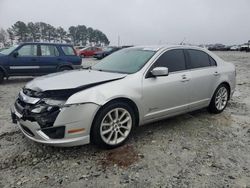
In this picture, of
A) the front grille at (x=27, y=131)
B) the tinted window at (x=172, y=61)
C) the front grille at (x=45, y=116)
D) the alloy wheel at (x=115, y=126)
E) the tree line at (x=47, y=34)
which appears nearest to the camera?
the front grille at (x=45, y=116)

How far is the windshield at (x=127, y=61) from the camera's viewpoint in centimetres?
425

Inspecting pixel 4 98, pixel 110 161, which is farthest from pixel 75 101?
pixel 4 98

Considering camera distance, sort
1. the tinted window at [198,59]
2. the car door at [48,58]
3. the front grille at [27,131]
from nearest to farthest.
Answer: the front grille at [27,131] < the tinted window at [198,59] < the car door at [48,58]

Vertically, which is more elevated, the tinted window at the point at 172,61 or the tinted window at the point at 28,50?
the tinted window at the point at 172,61

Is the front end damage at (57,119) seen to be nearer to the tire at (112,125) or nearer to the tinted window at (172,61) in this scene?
the tire at (112,125)

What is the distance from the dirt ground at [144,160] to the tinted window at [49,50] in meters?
5.87

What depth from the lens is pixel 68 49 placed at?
35.3 ft

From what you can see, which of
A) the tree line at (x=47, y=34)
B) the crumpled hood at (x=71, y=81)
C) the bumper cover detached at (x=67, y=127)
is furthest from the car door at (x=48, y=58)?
the tree line at (x=47, y=34)

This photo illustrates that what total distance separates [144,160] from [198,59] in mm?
2586

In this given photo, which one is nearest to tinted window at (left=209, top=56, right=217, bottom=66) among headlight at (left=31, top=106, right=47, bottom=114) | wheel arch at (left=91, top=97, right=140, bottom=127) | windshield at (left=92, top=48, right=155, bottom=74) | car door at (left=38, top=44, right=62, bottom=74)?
windshield at (left=92, top=48, right=155, bottom=74)

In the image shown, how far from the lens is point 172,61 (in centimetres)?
461

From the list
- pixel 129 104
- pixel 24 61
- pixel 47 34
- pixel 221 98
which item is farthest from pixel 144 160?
pixel 47 34

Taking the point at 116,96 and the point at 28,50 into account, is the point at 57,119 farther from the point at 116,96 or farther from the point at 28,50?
the point at 28,50

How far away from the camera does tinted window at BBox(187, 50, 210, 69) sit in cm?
496
